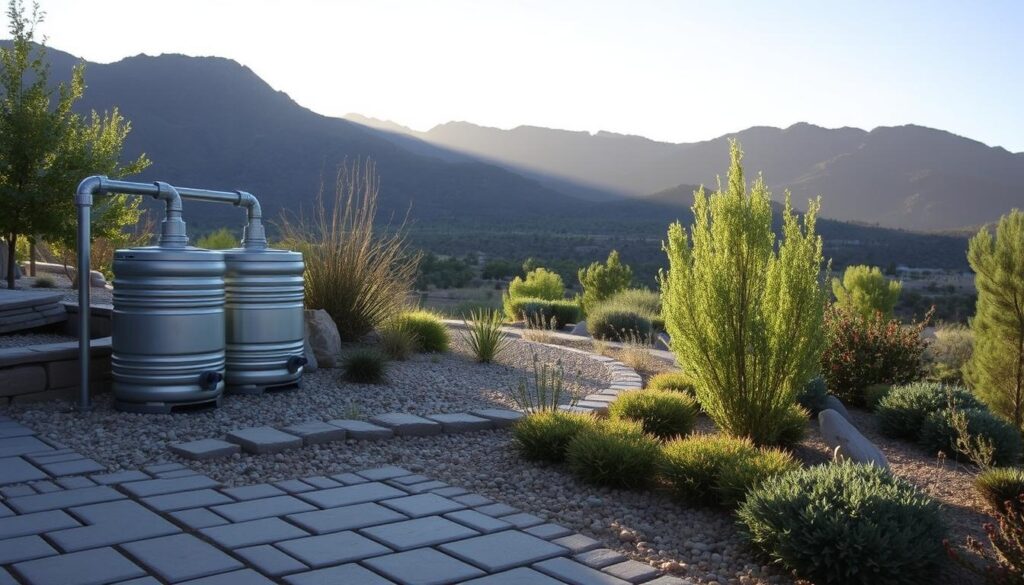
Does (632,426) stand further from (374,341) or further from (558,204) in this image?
(558,204)

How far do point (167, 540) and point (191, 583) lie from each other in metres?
0.52

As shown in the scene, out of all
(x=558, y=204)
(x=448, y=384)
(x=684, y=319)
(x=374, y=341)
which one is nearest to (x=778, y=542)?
(x=684, y=319)

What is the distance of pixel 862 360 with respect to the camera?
8539mm

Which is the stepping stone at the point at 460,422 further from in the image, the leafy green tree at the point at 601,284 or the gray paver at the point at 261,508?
the leafy green tree at the point at 601,284

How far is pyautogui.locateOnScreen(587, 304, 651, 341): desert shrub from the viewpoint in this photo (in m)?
12.8

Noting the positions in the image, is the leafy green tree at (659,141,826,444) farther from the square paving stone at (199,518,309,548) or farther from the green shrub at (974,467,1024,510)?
the square paving stone at (199,518,309,548)

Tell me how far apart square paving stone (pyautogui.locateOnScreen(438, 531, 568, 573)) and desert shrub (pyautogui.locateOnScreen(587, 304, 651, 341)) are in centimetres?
894

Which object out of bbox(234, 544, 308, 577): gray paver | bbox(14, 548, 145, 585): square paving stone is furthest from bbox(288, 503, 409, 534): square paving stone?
bbox(14, 548, 145, 585): square paving stone

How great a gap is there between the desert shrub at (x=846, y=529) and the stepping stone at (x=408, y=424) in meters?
2.51

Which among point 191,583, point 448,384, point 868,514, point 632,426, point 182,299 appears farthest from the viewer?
point 448,384

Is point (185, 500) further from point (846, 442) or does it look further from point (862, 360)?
point (862, 360)

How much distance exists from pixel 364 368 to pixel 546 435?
8.74 ft

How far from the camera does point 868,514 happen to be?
11.9ft

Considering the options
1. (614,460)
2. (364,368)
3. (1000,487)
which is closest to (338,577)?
(614,460)
